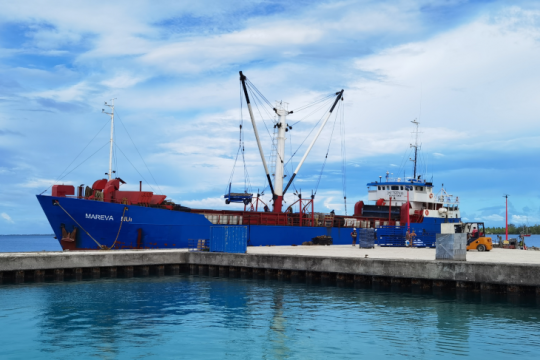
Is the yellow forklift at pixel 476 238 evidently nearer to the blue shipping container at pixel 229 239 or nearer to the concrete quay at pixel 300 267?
the concrete quay at pixel 300 267

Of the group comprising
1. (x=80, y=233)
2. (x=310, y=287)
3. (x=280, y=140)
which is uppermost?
(x=280, y=140)

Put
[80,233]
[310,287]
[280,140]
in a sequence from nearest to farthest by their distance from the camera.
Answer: [310,287] → [80,233] → [280,140]

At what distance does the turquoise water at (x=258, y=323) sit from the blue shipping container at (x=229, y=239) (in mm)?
5641

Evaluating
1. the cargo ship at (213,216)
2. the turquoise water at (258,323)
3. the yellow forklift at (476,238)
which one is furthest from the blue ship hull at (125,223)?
the yellow forklift at (476,238)

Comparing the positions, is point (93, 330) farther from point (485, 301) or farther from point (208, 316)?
point (485, 301)

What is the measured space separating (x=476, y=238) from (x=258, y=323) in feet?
76.3

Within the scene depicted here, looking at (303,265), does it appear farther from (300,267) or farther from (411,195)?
(411,195)

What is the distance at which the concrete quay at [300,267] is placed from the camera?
21.2 metres

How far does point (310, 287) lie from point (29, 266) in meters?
14.4

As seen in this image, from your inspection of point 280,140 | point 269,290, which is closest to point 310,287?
point 269,290

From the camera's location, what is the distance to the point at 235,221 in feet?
131

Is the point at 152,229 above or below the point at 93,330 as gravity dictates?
Answer: above

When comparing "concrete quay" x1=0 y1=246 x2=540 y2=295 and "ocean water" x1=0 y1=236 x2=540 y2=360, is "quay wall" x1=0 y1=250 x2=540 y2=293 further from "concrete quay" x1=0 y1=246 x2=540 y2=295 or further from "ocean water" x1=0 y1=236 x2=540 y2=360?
"ocean water" x1=0 y1=236 x2=540 y2=360

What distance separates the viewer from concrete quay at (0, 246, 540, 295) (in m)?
→ 21.2
